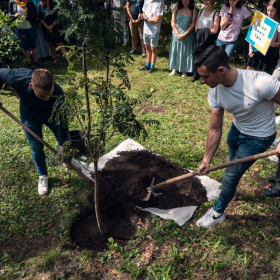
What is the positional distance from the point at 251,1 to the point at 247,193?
19.2 feet

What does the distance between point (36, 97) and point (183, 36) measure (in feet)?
16.0

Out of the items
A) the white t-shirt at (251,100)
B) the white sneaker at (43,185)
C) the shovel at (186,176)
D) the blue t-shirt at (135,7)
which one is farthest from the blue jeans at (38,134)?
the blue t-shirt at (135,7)

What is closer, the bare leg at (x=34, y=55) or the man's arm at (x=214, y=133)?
the man's arm at (x=214, y=133)

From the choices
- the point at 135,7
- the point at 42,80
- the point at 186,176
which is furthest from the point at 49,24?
the point at 186,176

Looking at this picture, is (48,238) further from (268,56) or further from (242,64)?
(242,64)

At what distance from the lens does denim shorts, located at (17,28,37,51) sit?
24.3 feet

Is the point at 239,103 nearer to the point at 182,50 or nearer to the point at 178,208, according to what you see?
the point at 178,208

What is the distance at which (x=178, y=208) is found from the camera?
3.62 metres

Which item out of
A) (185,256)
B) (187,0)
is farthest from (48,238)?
(187,0)

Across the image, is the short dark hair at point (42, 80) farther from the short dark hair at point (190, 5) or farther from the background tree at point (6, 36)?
the short dark hair at point (190, 5)

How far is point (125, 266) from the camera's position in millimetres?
2967

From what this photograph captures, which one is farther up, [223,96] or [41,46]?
[223,96]

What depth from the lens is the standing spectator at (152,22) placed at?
7.03m

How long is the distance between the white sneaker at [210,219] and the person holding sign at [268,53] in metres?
3.48
